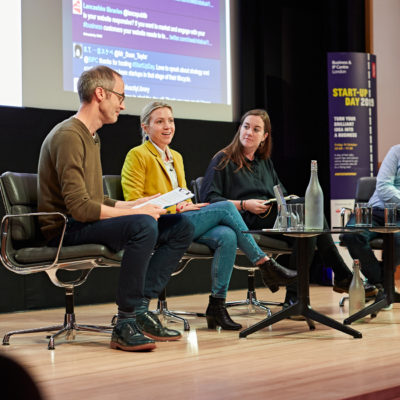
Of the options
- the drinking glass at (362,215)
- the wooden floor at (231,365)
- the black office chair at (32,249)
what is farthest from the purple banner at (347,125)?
the black office chair at (32,249)

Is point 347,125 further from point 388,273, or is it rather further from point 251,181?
point 388,273

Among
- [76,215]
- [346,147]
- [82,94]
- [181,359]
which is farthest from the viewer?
[346,147]

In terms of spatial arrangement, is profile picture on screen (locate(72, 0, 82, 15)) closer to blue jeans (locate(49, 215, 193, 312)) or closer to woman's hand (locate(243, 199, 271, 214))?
woman's hand (locate(243, 199, 271, 214))

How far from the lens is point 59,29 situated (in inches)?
173

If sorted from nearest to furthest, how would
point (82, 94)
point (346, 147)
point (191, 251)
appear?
1. point (82, 94)
2. point (191, 251)
3. point (346, 147)

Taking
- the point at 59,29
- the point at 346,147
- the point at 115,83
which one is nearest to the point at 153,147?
the point at 115,83

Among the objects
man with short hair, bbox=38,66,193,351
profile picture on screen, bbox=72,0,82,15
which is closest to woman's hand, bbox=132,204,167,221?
man with short hair, bbox=38,66,193,351

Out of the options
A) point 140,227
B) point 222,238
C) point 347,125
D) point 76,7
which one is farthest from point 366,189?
point 76,7

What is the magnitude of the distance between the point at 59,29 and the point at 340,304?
259 cm

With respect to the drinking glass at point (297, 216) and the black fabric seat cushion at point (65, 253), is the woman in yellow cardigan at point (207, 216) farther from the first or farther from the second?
the black fabric seat cushion at point (65, 253)

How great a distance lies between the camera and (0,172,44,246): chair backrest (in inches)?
110

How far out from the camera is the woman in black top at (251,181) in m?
3.55

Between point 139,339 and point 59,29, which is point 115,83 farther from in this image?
point 59,29

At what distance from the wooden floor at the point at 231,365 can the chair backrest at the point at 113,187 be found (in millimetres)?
722
